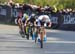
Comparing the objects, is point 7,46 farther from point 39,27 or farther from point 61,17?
point 61,17

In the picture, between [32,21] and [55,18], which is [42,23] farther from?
[55,18]

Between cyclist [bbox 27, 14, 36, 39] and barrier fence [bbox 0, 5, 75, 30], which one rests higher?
cyclist [bbox 27, 14, 36, 39]

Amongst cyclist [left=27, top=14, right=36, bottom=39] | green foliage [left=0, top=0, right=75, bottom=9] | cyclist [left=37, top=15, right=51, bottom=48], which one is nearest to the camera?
cyclist [left=37, top=15, right=51, bottom=48]

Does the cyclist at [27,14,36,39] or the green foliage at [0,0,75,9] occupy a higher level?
the cyclist at [27,14,36,39]

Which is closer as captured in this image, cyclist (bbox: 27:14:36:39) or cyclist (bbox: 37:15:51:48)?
cyclist (bbox: 37:15:51:48)

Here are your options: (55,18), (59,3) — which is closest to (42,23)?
(55,18)

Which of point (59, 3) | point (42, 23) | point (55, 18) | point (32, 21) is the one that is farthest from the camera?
point (59, 3)

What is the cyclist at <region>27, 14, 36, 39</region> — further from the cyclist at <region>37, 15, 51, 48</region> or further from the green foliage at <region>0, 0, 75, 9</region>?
the green foliage at <region>0, 0, 75, 9</region>

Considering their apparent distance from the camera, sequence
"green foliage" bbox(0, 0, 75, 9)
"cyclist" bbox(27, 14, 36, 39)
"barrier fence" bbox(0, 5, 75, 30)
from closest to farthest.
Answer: "cyclist" bbox(27, 14, 36, 39) → "barrier fence" bbox(0, 5, 75, 30) → "green foliage" bbox(0, 0, 75, 9)

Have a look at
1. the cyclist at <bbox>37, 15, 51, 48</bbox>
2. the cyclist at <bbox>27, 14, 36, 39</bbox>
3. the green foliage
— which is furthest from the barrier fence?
the cyclist at <bbox>37, 15, 51, 48</bbox>

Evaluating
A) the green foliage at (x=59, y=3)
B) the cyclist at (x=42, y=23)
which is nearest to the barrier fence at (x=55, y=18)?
the green foliage at (x=59, y=3)

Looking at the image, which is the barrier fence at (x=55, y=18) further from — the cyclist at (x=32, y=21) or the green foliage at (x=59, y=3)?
the cyclist at (x=32, y=21)

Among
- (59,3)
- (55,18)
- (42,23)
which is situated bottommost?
(55,18)

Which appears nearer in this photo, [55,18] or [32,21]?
[32,21]
